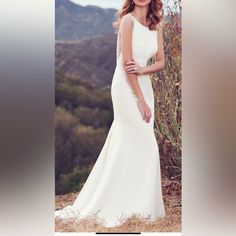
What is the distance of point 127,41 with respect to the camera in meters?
5.17

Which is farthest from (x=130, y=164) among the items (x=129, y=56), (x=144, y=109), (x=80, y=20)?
(x=80, y=20)

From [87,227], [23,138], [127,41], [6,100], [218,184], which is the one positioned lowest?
[87,227]

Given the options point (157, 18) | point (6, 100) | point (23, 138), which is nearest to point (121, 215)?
point (23, 138)

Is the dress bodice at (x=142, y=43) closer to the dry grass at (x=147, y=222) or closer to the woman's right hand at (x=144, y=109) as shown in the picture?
the woman's right hand at (x=144, y=109)

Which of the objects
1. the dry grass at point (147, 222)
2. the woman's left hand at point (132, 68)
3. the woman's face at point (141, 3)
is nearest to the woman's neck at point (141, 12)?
the woman's face at point (141, 3)

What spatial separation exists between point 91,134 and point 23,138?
64 cm

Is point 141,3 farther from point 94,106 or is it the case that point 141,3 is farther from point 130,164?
point 130,164

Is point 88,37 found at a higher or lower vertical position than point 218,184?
higher

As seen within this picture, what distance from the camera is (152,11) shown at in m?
5.23

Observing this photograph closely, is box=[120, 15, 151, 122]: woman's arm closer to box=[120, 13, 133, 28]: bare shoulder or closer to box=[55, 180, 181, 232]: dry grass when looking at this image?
box=[120, 13, 133, 28]: bare shoulder

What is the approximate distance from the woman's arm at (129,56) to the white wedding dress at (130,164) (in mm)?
38

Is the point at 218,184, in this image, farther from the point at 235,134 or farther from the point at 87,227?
the point at 87,227

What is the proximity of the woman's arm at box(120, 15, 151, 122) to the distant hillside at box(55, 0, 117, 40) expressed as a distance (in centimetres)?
14

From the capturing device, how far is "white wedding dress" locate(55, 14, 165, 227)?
204 inches
